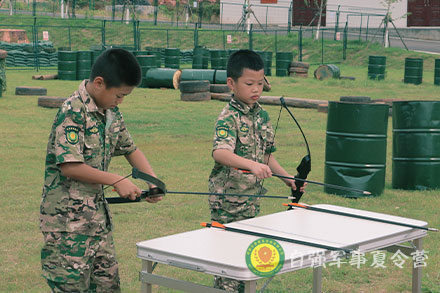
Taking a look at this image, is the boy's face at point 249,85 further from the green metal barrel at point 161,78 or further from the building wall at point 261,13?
the building wall at point 261,13

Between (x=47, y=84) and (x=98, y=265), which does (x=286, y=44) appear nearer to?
(x=47, y=84)

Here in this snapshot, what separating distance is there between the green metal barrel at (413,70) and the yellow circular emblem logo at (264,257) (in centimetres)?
2562

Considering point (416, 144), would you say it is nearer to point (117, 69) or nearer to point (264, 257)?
point (117, 69)

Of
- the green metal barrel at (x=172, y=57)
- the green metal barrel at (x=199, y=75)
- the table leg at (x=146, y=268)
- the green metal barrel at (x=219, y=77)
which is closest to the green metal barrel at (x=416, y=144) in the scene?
the table leg at (x=146, y=268)

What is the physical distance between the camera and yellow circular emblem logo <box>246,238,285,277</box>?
3.40m

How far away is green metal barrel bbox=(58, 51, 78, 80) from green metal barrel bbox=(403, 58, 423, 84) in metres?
11.8

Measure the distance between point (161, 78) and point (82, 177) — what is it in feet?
70.1

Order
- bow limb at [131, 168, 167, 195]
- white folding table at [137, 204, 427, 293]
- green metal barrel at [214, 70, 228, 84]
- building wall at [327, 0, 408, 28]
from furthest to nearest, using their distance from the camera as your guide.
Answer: building wall at [327, 0, 408, 28]
green metal barrel at [214, 70, 228, 84]
bow limb at [131, 168, 167, 195]
white folding table at [137, 204, 427, 293]

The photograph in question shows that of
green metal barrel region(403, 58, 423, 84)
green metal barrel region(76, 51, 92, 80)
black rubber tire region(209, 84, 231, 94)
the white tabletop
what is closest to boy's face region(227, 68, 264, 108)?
the white tabletop

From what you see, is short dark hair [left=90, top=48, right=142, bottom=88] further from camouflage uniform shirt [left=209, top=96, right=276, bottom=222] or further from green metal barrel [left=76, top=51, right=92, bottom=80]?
green metal barrel [left=76, top=51, right=92, bottom=80]

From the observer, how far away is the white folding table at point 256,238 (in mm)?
3527

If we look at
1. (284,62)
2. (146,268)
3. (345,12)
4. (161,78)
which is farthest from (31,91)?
(345,12)

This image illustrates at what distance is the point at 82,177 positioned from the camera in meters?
4.05

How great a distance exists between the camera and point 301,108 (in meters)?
19.8
